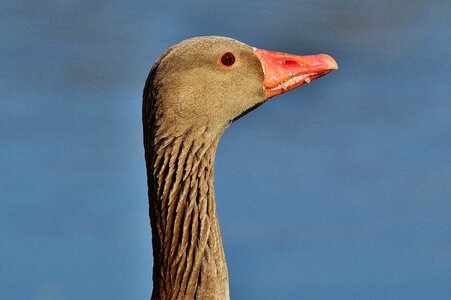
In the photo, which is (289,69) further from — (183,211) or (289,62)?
(183,211)

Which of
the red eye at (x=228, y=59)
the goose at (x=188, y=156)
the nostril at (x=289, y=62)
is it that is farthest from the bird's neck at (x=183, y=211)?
the nostril at (x=289, y=62)

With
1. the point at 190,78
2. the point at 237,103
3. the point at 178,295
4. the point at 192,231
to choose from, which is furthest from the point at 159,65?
the point at 178,295

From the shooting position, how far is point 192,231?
401cm

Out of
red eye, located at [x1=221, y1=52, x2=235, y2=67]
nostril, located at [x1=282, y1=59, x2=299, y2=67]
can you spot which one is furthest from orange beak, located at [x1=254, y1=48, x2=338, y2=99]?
red eye, located at [x1=221, y1=52, x2=235, y2=67]

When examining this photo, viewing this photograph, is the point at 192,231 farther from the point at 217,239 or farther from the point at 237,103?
the point at 237,103

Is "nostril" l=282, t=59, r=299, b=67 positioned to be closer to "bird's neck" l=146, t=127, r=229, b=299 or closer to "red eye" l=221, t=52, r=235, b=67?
"red eye" l=221, t=52, r=235, b=67

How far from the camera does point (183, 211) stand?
4062mm

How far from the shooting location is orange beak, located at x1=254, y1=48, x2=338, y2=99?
4.25 metres

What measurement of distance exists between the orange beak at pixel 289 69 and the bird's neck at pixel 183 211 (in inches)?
16.7

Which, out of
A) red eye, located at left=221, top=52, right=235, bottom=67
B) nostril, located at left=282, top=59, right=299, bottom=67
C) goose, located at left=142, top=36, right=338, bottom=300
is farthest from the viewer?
nostril, located at left=282, top=59, right=299, bottom=67

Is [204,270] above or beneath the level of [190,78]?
beneath

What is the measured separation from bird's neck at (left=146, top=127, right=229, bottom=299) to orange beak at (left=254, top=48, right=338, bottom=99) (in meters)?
0.42

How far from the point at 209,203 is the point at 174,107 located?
47 centimetres

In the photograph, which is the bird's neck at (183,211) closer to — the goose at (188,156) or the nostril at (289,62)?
the goose at (188,156)
